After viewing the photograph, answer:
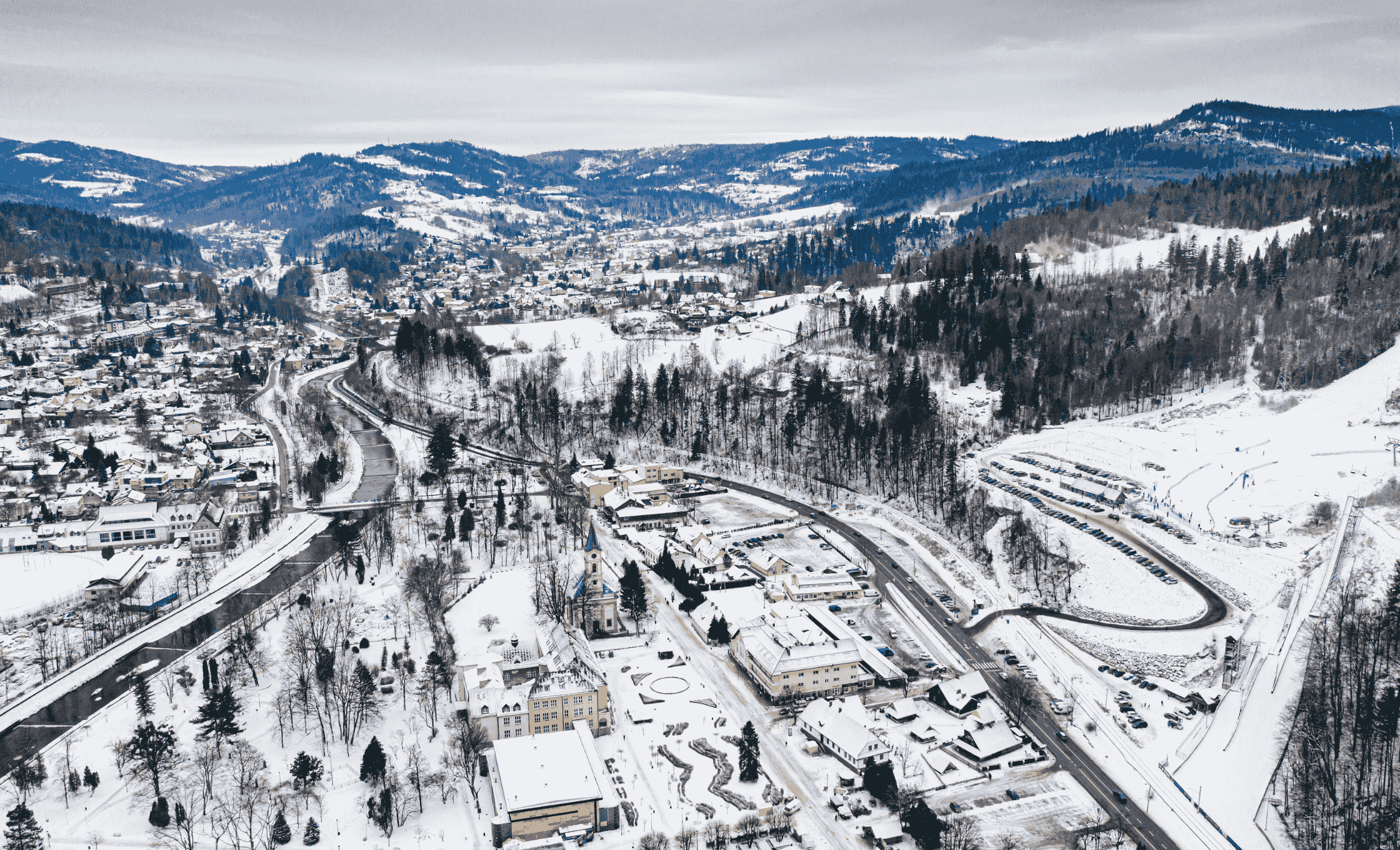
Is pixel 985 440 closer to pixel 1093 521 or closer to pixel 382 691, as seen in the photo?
pixel 1093 521

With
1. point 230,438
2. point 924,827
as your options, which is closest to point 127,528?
point 230,438

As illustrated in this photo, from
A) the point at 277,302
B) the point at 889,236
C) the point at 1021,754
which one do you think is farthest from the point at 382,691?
the point at 889,236

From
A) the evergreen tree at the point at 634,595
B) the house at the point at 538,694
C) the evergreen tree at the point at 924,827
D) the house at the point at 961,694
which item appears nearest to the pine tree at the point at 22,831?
the house at the point at 538,694

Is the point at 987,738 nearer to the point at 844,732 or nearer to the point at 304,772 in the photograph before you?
the point at 844,732

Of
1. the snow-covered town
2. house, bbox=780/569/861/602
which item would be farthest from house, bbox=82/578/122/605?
house, bbox=780/569/861/602

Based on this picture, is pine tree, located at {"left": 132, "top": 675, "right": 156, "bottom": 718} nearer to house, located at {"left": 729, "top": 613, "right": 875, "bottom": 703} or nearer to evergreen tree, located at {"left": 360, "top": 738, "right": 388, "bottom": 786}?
evergreen tree, located at {"left": 360, "top": 738, "right": 388, "bottom": 786}

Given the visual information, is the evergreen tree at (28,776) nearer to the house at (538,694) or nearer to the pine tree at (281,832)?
the pine tree at (281,832)
